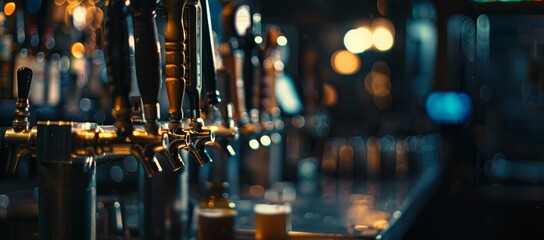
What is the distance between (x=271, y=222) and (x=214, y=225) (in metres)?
0.14

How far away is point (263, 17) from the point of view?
2934 millimetres

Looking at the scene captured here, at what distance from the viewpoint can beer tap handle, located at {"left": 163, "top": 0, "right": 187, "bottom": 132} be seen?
1040 mm

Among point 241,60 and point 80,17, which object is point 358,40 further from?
point 241,60

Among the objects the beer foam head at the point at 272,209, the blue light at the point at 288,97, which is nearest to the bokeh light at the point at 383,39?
the blue light at the point at 288,97

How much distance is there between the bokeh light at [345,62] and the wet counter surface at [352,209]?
1271 mm

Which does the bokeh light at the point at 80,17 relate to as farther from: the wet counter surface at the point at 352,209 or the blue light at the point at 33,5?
the wet counter surface at the point at 352,209

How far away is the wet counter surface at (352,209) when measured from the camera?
5.87 ft

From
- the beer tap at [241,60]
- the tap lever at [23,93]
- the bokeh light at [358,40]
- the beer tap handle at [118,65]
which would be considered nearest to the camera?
the beer tap handle at [118,65]

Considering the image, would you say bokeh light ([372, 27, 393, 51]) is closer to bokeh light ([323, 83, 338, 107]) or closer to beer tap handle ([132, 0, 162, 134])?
bokeh light ([323, 83, 338, 107])

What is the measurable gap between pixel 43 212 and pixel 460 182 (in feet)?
10.6

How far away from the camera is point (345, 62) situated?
4.60 m

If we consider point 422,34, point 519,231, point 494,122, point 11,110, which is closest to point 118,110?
point 11,110

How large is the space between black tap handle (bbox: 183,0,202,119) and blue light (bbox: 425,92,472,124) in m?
1.96

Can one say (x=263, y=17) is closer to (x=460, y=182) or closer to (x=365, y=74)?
(x=460, y=182)
